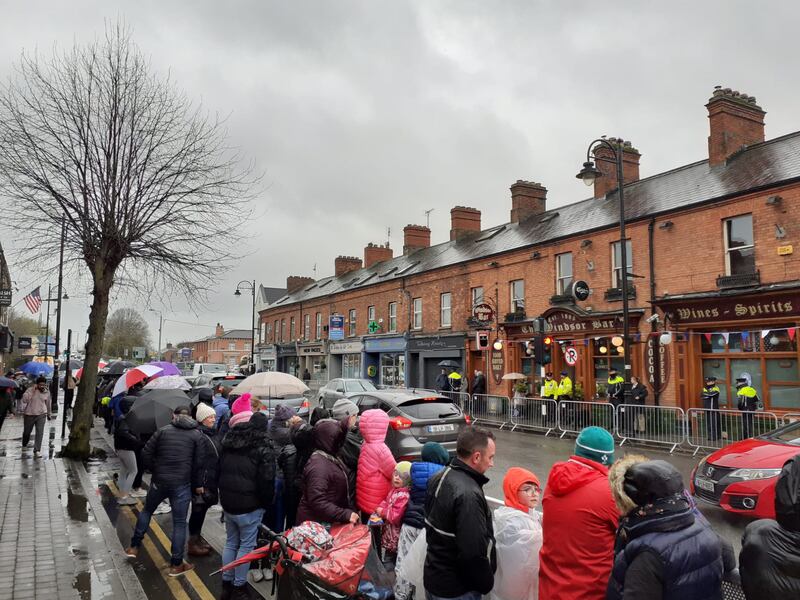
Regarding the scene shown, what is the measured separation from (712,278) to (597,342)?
15.1ft

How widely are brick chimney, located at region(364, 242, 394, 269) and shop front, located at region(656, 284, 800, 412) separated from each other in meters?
28.1

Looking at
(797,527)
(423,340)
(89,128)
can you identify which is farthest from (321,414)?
(423,340)

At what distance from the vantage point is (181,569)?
565cm

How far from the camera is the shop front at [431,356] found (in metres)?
→ 26.6

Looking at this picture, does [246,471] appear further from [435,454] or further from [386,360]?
[386,360]

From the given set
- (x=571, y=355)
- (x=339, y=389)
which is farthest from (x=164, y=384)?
(x=571, y=355)

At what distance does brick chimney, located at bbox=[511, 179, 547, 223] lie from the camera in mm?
28891

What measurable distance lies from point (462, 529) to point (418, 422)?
765 cm

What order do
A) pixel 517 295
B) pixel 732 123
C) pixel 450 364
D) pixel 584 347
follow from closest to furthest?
1. pixel 732 123
2. pixel 584 347
3. pixel 517 295
4. pixel 450 364

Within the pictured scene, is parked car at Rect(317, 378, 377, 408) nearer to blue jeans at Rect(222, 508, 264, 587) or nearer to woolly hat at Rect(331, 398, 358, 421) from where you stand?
woolly hat at Rect(331, 398, 358, 421)

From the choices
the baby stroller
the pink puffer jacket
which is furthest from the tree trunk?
the baby stroller

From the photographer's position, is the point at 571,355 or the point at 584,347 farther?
the point at 584,347

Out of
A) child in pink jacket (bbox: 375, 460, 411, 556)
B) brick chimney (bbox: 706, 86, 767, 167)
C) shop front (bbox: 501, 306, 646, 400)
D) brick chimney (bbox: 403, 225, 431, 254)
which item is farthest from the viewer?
brick chimney (bbox: 403, 225, 431, 254)

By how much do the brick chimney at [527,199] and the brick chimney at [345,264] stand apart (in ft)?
64.9
